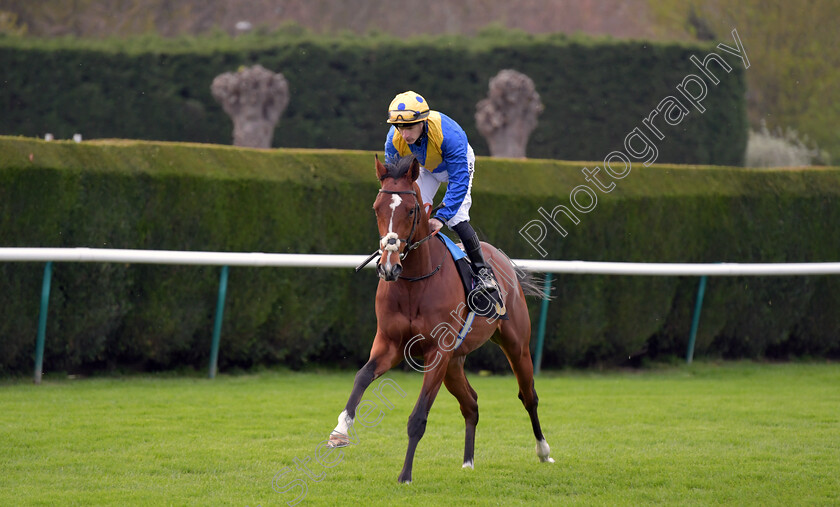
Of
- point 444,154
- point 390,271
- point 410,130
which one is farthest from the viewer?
point 444,154

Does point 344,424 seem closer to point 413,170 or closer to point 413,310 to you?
point 413,310

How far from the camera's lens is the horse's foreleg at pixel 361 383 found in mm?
4012

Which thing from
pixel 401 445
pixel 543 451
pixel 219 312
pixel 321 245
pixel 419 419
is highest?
pixel 321 245

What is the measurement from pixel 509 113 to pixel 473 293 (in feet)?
33.0

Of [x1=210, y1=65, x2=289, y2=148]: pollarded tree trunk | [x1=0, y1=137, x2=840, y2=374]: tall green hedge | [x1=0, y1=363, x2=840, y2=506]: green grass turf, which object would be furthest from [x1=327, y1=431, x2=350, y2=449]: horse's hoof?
[x1=210, y1=65, x2=289, y2=148]: pollarded tree trunk

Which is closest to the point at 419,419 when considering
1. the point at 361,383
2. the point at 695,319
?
the point at 361,383

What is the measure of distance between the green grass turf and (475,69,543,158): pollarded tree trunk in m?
7.55

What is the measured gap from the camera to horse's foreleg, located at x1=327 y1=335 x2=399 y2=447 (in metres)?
4.01

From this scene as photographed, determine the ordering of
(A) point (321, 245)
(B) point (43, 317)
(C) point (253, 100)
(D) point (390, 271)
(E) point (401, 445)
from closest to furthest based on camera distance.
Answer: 1. (D) point (390, 271)
2. (E) point (401, 445)
3. (B) point (43, 317)
4. (A) point (321, 245)
5. (C) point (253, 100)

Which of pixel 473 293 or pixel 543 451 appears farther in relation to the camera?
pixel 543 451

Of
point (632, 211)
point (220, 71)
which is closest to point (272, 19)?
point (220, 71)

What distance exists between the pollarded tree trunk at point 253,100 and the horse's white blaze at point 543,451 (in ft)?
33.6

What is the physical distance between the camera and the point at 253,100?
14430 mm

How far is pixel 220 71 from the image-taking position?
52.3 ft
